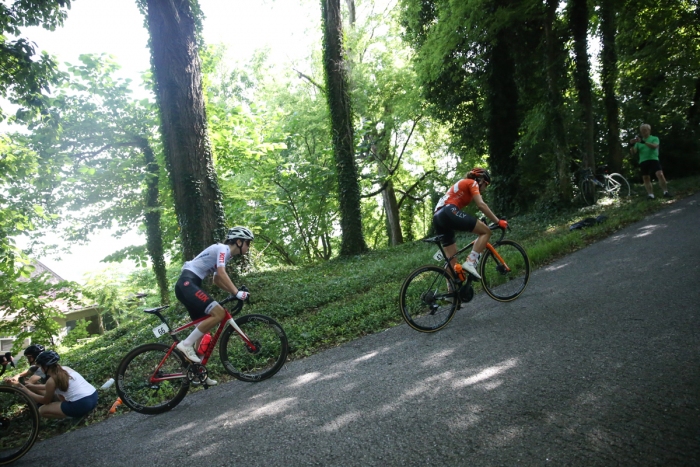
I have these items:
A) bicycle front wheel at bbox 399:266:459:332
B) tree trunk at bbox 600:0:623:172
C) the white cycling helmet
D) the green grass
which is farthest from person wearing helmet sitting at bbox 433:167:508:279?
tree trunk at bbox 600:0:623:172

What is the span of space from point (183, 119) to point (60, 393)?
635 cm

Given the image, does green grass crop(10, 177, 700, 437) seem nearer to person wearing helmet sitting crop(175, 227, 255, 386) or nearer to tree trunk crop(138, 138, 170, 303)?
person wearing helmet sitting crop(175, 227, 255, 386)

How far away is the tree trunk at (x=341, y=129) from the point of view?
14.3 meters

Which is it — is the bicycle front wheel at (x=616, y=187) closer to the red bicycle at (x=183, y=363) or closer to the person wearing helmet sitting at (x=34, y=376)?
the red bicycle at (x=183, y=363)

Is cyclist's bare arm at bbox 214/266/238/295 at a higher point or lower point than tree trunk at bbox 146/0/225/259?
lower

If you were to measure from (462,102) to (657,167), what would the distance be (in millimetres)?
7473

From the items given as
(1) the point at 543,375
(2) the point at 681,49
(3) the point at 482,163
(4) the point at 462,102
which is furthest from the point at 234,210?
(2) the point at 681,49

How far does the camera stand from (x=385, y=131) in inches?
875

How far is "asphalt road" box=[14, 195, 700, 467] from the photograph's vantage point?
2.83 metres

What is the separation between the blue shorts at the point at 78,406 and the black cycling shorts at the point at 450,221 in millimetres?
5357

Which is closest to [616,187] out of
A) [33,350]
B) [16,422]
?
[33,350]

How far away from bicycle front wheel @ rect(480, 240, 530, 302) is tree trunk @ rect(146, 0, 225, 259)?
620 centimetres

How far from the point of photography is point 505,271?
647cm

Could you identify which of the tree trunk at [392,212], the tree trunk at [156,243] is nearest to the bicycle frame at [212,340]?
the tree trunk at [156,243]
